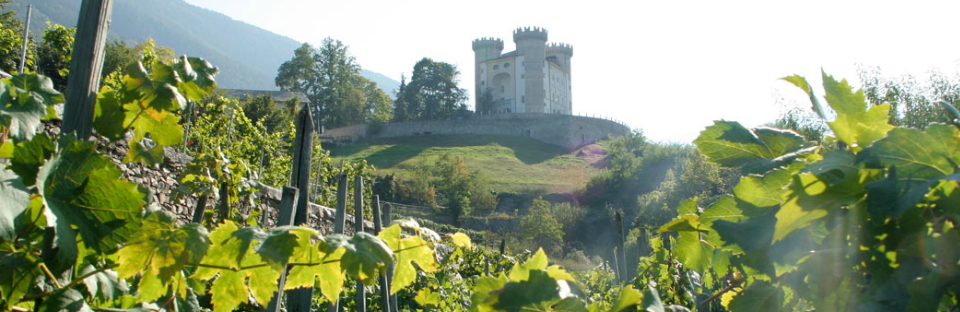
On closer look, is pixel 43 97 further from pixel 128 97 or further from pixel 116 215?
pixel 116 215

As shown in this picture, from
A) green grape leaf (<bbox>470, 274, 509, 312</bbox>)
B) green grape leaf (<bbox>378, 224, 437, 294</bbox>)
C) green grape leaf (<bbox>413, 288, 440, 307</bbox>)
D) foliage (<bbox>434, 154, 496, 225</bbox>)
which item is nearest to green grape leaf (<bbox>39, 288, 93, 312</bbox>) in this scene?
green grape leaf (<bbox>378, 224, 437, 294</bbox>)

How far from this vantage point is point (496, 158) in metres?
49.7

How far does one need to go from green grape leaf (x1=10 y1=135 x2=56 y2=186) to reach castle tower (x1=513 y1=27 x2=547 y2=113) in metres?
60.5

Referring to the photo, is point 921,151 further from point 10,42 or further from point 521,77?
point 521,77

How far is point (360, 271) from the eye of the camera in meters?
0.95

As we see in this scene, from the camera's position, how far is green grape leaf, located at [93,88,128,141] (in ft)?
3.82

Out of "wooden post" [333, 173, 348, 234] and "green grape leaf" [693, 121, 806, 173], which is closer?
"green grape leaf" [693, 121, 806, 173]

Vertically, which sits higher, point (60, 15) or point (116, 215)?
point (60, 15)

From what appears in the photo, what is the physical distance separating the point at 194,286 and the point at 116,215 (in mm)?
556

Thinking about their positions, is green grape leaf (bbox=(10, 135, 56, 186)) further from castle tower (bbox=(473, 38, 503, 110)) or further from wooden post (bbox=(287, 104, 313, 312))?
castle tower (bbox=(473, 38, 503, 110))

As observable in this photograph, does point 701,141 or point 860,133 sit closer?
point 860,133

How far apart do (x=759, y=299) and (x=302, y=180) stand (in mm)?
1562

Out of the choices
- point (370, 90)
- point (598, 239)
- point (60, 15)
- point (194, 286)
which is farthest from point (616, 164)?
point (60, 15)

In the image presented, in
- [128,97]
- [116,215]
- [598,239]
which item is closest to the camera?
[116,215]
